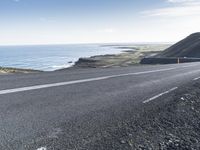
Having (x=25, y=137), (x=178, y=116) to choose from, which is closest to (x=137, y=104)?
(x=178, y=116)

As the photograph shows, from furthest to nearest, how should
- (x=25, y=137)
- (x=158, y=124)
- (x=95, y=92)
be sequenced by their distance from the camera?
1. (x=95, y=92)
2. (x=158, y=124)
3. (x=25, y=137)

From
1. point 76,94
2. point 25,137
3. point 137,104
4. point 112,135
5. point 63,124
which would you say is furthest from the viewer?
point 76,94

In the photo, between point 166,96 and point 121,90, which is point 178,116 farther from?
point 121,90

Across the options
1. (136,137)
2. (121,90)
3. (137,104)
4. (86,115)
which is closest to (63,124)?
(86,115)

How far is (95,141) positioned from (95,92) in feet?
13.2

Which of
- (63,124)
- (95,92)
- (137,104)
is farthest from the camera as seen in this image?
(95,92)

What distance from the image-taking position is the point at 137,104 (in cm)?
709

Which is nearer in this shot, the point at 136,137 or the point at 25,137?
the point at 25,137

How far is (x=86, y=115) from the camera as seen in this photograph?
5680 millimetres

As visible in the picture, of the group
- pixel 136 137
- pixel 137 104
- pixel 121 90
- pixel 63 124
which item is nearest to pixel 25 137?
pixel 63 124

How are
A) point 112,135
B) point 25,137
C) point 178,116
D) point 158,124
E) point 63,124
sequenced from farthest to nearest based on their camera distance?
point 178,116
point 158,124
point 63,124
point 112,135
point 25,137

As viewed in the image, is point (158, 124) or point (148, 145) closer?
point (148, 145)

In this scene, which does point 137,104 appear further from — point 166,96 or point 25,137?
point 25,137

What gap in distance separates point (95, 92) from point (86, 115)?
2632 mm
